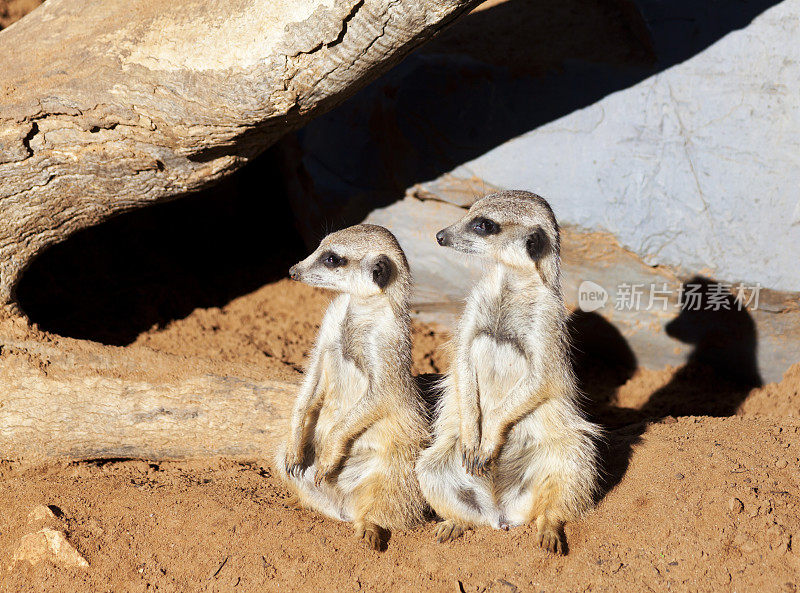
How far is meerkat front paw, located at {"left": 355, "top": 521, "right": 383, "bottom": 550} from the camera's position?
105 inches

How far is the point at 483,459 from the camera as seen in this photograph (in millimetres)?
2783

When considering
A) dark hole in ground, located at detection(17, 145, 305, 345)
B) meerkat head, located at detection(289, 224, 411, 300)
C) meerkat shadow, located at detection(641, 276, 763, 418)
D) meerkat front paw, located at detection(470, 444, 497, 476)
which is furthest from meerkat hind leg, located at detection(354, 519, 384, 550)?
dark hole in ground, located at detection(17, 145, 305, 345)

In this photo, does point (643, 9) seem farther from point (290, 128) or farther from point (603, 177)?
point (290, 128)

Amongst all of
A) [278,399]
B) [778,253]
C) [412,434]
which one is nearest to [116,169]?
[278,399]

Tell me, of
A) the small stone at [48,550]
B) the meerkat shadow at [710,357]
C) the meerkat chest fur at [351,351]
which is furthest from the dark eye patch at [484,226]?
the small stone at [48,550]

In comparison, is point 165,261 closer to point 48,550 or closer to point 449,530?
point 48,550

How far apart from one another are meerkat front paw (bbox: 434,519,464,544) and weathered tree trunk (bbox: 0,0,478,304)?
5.33ft

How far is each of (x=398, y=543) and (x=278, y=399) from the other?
3.05 ft

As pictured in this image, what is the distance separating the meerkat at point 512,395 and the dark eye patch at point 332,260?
379mm

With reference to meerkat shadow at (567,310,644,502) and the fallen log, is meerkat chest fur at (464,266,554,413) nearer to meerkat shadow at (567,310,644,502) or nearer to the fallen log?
the fallen log

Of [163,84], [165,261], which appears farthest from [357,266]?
[165,261]

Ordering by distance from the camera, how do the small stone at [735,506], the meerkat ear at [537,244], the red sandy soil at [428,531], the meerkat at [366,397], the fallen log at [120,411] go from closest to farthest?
the red sandy soil at [428,531] < the small stone at [735,506] < the meerkat ear at [537,244] < the meerkat at [366,397] < the fallen log at [120,411]

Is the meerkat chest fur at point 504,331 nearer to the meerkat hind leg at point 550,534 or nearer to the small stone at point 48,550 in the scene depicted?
the meerkat hind leg at point 550,534

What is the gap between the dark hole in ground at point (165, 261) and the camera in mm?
4320
